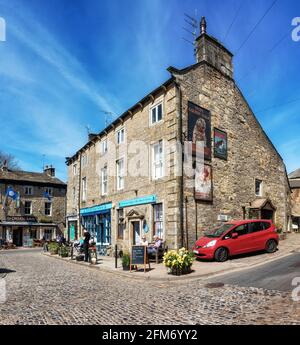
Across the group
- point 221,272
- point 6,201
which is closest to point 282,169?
point 221,272

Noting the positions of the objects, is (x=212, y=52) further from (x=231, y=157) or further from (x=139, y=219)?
(x=139, y=219)

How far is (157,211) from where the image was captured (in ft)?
55.5

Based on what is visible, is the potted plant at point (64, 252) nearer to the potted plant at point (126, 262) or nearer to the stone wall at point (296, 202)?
the potted plant at point (126, 262)

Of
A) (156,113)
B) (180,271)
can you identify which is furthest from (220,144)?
(180,271)

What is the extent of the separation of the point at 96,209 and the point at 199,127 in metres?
10.5

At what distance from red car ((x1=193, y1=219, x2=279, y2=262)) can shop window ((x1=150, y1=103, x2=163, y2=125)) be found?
681cm

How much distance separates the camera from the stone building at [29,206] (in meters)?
38.8

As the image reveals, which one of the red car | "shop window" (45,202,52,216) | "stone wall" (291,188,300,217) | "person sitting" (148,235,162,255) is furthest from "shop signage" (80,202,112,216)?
"stone wall" (291,188,300,217)

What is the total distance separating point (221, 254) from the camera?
13680 mm

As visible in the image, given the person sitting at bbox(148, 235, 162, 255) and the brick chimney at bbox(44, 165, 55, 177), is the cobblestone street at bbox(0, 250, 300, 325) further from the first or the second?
the brick chimney at bbox(44, 165, 55, 177)

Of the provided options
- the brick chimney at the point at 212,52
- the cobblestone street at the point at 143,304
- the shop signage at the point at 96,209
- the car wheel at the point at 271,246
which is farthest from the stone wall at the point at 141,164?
the cobblestone street at the point at 143,304

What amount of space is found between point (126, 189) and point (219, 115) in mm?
7050

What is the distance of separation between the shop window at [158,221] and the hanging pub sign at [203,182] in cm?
200

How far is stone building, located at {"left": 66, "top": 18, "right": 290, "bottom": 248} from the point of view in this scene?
1608 centimetres
